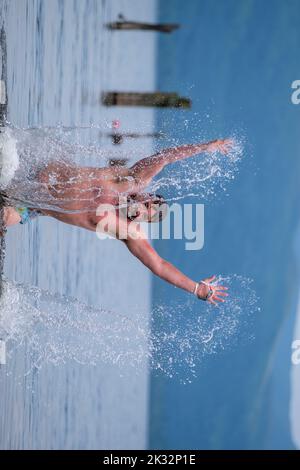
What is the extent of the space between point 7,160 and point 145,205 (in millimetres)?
584

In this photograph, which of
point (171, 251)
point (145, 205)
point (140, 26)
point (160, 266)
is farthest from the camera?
point (171, 251)

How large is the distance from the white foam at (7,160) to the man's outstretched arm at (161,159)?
0.47 meters

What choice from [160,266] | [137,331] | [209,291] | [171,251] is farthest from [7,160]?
[171,251]

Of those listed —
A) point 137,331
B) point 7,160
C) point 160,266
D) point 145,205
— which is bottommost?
point 137,331

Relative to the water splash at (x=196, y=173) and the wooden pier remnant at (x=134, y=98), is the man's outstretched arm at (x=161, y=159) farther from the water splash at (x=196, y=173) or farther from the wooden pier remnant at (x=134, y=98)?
the wooden pier remnant at (x=134, y=98)

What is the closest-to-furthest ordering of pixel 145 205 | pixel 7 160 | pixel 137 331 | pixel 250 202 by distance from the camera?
pixel 7 160 → pixel 145 205 → pixel 137 331 → pixel 250 202

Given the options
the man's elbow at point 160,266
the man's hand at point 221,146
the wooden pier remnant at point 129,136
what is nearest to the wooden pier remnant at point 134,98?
the wooden pier remnant at point 129,136

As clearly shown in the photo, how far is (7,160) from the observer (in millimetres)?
3381

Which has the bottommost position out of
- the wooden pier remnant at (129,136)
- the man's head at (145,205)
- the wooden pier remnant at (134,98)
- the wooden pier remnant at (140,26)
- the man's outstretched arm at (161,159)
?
the man's head at (145,205)

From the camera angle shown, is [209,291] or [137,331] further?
[137,331]

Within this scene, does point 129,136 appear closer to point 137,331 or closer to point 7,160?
point 7,160

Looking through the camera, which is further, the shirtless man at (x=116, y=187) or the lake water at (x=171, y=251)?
the lake water at (x=171, y=251)

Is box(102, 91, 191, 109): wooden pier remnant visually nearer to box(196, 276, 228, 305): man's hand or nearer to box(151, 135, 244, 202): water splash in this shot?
box(151, 135, 244, 202): water splash

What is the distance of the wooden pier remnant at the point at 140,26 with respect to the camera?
525 centimetres
